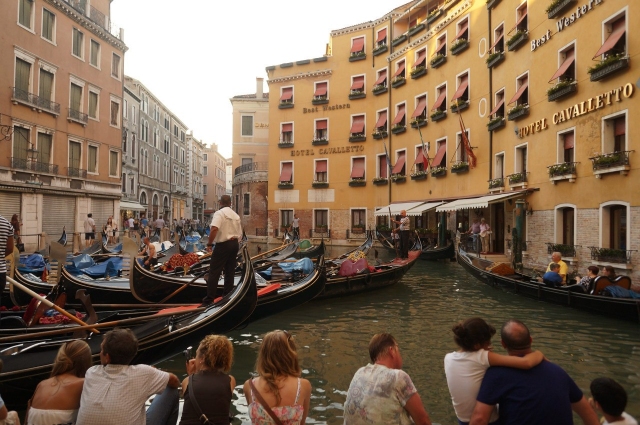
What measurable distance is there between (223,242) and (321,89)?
1814cm

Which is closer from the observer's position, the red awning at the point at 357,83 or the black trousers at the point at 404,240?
the black trousers at the point at 404,240

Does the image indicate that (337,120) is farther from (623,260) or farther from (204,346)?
(204,346)

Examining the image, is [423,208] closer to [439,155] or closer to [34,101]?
[439,155]

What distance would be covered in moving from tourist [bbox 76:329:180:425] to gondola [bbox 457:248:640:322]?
19.9 ft

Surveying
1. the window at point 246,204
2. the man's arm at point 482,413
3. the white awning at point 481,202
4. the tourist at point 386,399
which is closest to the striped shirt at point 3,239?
the tourist at point 386,399

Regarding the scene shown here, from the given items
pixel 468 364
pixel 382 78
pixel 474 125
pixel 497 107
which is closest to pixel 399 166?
pixel 382 78

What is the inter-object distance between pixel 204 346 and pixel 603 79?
931 cm

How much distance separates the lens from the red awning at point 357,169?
21.7 meters

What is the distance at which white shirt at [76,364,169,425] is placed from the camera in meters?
2.44

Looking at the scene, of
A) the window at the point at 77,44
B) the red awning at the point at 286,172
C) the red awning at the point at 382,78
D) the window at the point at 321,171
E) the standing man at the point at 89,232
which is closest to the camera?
the standing man at the point at 89,232

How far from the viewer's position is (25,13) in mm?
15000

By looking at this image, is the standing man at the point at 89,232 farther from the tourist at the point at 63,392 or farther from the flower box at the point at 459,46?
the tourist at the point at 63,392

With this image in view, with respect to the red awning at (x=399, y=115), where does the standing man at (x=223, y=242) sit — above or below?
below

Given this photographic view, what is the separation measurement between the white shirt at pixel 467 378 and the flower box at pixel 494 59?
1280cm
